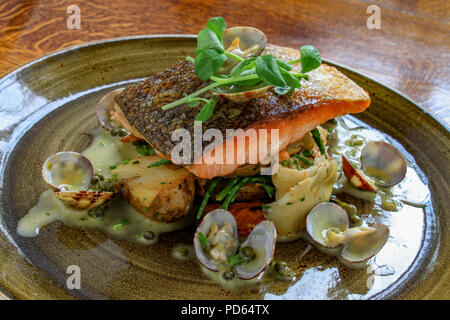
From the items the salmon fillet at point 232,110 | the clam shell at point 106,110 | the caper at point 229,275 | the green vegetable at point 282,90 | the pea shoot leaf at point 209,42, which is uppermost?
the pea shoot leaf at point 209,42

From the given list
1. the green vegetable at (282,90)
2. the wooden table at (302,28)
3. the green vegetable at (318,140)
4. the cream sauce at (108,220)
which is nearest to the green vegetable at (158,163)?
the cream sauce at (108,220)

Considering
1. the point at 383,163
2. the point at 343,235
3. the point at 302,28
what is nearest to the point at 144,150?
the point at 343,235

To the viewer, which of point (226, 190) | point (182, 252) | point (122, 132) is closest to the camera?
point (182, 252)

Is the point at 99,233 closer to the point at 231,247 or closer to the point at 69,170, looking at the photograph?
the point at 69,170

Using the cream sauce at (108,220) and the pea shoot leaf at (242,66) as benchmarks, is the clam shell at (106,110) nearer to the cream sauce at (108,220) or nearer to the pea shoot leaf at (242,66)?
the cream sauce at (108,220)

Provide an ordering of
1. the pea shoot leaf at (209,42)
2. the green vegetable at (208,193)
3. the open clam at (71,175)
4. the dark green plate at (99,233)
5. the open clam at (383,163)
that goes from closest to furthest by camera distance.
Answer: the dark green plate at (99,233) → the pea shoot leaf at (209,42) → the open clam at (71,175) → the green vegetable at (208,193) → the open clam at (383,163)

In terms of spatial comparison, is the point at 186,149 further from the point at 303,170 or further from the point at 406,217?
the point at 406,217

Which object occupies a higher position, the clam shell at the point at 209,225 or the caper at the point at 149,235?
the clam shell at the point at 209,225
